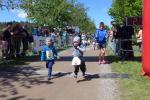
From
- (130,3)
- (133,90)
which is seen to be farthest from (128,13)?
(133,90)

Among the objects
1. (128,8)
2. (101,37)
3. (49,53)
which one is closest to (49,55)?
(49,53)

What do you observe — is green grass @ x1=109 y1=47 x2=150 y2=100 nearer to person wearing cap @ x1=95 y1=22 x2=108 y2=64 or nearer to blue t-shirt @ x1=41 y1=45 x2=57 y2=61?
person wearing cap @ x1=95 y1=22 x2=108 y2=64

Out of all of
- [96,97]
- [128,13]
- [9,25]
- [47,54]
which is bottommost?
[96,97]

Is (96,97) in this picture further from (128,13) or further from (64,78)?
(128,13)

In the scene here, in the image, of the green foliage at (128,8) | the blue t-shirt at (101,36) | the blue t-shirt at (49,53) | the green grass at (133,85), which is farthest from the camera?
the green foliage at (128,8)

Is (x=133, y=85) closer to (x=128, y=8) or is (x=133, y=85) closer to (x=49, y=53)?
(x=49, y=53)

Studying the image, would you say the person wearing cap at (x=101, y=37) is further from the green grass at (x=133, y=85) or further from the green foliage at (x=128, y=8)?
the green foliage at (x=128, y=8)

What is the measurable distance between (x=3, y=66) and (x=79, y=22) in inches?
2107

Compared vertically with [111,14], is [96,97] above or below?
below

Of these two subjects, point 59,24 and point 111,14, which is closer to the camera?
point 59,24

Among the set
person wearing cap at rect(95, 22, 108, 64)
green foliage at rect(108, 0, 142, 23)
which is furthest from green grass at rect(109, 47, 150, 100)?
green foliage at rect(108, 0, 142, 23)

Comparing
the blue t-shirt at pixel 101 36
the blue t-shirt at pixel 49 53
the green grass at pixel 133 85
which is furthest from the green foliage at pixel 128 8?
the blue t-shirt at pixel 49 53

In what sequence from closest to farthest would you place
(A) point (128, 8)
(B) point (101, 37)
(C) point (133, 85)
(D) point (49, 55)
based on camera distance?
(C) point (133, 85) → (D) point (49, 55) → (B) point (101, 37) → (A) point (128, 8)

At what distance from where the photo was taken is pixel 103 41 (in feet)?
60.4
